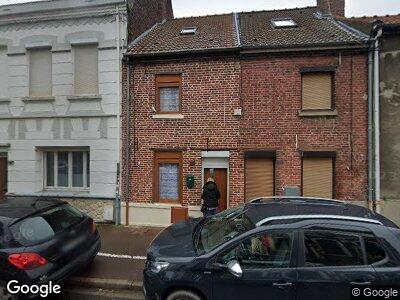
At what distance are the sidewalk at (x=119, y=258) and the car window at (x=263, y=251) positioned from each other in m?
2.33

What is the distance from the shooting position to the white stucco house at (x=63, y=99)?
976 cm

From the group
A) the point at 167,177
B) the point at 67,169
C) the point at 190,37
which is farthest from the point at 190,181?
the point at 190,37

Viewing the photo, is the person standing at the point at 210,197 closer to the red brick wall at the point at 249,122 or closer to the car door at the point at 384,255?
the red brick wall at the point at 249,122

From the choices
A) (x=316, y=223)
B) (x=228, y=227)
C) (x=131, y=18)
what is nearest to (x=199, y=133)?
(x=131, y=18)

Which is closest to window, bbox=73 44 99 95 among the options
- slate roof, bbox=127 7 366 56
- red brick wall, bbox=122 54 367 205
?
slate roof, bbox=127 7 366 56

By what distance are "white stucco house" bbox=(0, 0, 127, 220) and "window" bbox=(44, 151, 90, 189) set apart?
0.03m

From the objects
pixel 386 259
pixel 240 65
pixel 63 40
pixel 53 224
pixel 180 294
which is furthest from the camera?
pixel 63 40

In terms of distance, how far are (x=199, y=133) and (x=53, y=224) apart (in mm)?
5004

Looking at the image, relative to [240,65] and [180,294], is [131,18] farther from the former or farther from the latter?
[180,294]

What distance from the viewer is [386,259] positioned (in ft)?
12.9

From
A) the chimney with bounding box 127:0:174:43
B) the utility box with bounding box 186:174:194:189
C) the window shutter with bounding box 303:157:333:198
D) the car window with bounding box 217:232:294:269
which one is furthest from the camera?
the chimney with bounding box 127:0:174:43

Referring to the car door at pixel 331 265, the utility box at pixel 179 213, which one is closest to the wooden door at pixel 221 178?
the utility box at pixel 179 213

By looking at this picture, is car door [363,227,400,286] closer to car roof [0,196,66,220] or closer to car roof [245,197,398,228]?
car roof [245,197,398,228]

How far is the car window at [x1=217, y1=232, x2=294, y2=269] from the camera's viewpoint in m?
4.06
